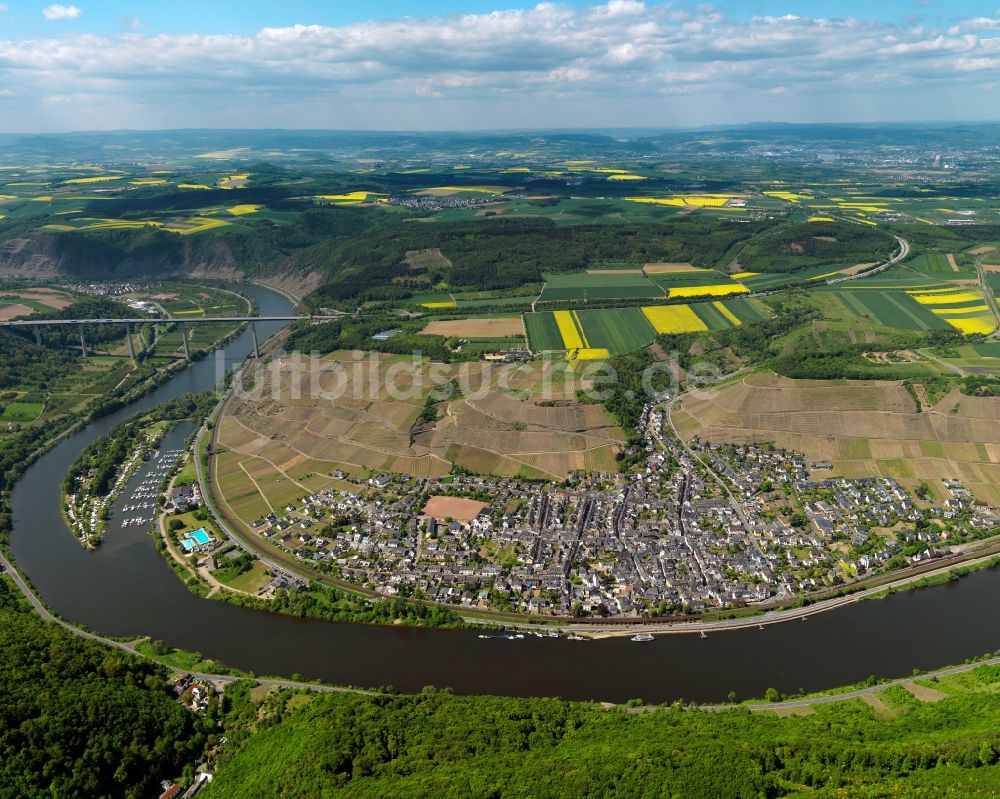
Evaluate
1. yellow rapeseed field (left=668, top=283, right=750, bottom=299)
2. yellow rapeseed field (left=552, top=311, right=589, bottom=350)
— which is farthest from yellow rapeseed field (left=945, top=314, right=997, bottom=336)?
yellow rapeseed field (left=552, top=311, right=589, bottom=350)

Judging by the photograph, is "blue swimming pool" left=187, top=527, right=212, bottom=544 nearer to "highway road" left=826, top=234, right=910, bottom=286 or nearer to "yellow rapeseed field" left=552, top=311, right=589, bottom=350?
"yellow rapeseed field" left=552, top=311, right=589, bottom=350

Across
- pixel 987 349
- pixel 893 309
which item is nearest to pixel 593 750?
pixel 987 349

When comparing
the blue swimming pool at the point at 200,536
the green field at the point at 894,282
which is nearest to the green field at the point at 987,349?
the green field at the point at 894,282

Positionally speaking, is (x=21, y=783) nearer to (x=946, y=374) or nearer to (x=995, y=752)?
(x=995, y=752)

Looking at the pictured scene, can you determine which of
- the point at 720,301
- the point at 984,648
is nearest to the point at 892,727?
the point at 984,648

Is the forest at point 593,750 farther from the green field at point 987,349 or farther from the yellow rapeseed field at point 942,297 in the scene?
the yellow rapeseed field at point 942,297

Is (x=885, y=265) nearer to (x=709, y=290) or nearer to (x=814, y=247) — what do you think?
(x=814, y=247)
